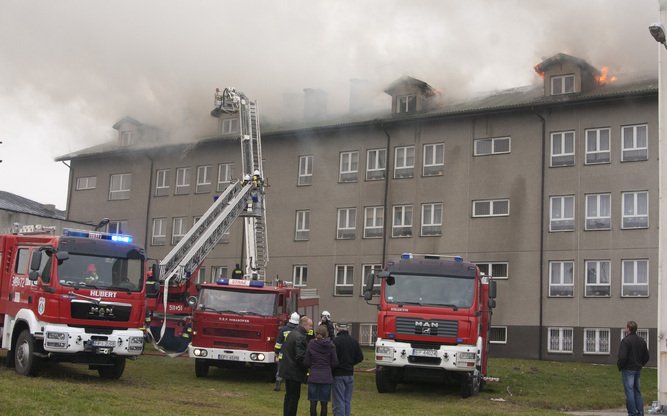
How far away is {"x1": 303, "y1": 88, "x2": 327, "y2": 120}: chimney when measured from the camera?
46.0 meters

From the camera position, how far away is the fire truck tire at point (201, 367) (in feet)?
71.5

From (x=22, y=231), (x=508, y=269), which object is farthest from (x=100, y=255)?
(x=508, y=269)

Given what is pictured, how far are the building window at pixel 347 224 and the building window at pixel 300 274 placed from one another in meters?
2.50

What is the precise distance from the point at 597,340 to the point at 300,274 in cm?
1500

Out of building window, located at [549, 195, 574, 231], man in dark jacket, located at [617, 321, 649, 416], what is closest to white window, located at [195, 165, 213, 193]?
building window, located at [549, 195, 574, 231]

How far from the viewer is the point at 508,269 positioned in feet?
123

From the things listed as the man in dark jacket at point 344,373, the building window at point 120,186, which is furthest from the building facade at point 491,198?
the man in dark jacket at point 344,373

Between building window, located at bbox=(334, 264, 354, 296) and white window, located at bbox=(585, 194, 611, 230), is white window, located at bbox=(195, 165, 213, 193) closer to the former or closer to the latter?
building window, located at bbox=(334, 264, 354, 296)

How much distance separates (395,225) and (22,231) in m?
23.7

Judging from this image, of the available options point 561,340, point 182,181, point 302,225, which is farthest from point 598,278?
point 182,181

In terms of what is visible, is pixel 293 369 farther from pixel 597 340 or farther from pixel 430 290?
pixel 597 340

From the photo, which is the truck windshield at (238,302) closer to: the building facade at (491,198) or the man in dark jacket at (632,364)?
the man in dark jacket at (632,364)

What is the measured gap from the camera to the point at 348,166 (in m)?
42.9

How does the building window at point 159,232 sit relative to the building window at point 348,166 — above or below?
below
